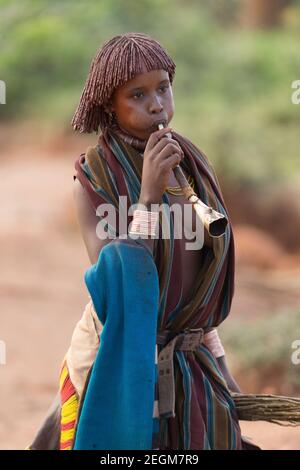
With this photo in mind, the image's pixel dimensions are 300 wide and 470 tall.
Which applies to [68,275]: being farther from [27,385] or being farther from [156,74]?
[156,74]

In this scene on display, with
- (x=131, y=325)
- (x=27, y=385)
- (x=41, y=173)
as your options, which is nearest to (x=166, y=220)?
(x=131, y=325)

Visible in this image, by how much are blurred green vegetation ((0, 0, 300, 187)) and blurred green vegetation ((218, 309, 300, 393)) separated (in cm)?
551

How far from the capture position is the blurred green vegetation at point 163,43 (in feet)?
41.2

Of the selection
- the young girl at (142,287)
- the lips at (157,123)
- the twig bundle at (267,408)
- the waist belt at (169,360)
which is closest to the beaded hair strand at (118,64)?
the young girl at (142,287)

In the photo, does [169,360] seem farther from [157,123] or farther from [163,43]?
[163,43]

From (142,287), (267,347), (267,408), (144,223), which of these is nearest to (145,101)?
(144,223)

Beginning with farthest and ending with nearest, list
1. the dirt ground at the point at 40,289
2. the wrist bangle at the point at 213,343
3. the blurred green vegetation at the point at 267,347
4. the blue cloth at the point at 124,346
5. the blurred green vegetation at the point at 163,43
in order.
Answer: the blurred green vegetation at the point at 163,43
the dirt ground at the point at 40,289
the blurred green vegetation at the point at 267,347
the wrist bangle at the point at 213,343
the blue cloth at the point at 124,346

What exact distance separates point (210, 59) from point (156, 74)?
11016 millimetres

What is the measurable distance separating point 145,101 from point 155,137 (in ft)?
0.35

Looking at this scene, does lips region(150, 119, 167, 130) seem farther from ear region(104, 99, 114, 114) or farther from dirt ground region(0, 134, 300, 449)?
dirt ground region(0, 134, 300, 449)

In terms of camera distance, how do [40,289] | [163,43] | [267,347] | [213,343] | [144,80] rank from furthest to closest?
[163,43] → [40,289] → [267,347] → [213,343] → [144,80]

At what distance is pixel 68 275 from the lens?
9.28 metres

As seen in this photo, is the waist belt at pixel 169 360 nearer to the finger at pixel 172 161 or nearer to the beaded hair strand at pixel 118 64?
the finger at pixel 172 161

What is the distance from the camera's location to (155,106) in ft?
8.77
